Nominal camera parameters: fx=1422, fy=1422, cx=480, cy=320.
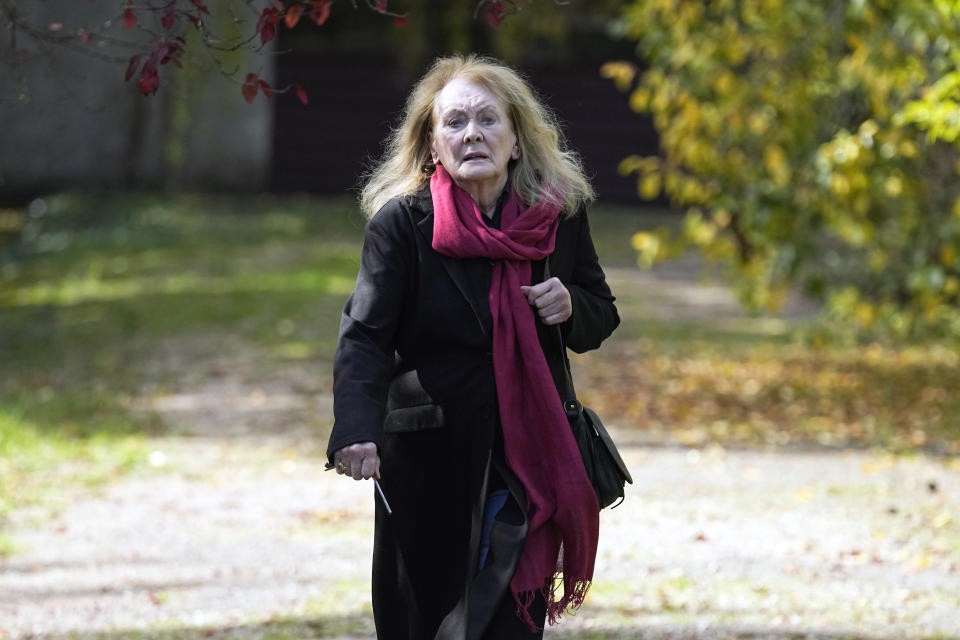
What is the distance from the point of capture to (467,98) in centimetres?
351

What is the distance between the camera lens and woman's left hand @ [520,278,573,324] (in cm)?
340

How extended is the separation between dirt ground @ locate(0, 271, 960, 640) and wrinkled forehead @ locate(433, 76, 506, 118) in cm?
222

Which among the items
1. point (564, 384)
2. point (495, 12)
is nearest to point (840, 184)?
point (495, 12)

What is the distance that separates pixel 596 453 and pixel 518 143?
80 cm

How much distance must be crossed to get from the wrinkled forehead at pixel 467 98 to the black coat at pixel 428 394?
223 millimetres

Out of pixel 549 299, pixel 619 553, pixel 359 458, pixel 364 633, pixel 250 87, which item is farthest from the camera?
pixel 619 553

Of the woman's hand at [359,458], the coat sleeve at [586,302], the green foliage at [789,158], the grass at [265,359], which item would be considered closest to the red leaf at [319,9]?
the coat sleeve at [586,302]

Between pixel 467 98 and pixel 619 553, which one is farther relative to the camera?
pixel 619 553

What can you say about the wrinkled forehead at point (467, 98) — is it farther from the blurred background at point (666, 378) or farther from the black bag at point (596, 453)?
the black bag at point (596, 453)

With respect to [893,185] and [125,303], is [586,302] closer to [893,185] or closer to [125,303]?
[893,185]

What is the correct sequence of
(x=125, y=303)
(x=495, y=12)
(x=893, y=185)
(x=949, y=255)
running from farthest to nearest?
(x=125, y=303), (x=949, y=255), (x=893, y=185), (x=495, y=12)

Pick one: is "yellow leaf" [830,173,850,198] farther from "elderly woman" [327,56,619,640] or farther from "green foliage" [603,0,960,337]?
"elderly woman" [327,56,619,640]

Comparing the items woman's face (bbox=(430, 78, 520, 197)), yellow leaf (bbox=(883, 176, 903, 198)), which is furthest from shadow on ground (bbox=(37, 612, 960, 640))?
yellow leaf (bbox=(883, 176, 903, 198))

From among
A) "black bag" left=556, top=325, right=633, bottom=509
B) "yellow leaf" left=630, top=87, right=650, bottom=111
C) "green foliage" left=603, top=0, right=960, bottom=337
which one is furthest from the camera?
"yellow leaf" left=630, top=87, right=650, bottom=111
